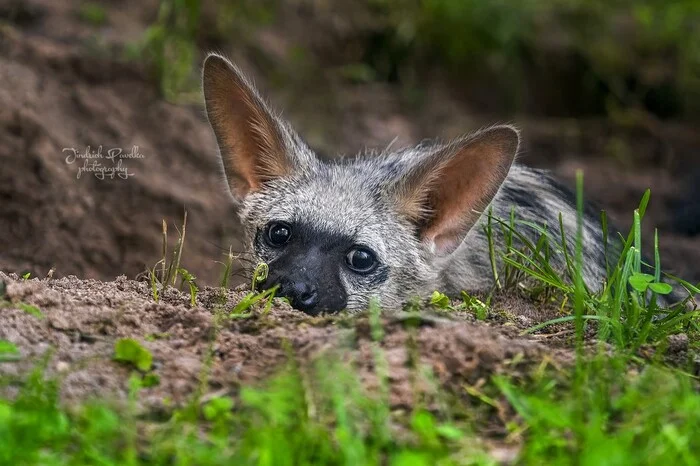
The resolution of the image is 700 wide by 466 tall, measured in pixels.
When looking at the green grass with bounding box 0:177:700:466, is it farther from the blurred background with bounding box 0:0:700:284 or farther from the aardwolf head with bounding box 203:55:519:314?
the blurred background with bounding box 0:0:700:284

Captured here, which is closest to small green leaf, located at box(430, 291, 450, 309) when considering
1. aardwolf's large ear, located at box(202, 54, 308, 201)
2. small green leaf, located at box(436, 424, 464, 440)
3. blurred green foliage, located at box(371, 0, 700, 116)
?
small green leaf, located at box(436, 424, 464, 440)

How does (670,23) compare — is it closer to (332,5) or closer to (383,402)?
(332,5)

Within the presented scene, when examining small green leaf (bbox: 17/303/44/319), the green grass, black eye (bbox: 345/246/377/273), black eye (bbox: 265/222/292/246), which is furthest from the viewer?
black eye (bbox: 265/222/292/246)

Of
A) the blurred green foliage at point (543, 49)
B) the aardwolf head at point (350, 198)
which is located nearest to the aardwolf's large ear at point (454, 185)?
the aardwolf head at point (350, 198)

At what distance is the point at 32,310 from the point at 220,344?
23.7 inches

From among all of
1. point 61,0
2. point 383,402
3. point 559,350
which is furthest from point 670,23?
point 383,402

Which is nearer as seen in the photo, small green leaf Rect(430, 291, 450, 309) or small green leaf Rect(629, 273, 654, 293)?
small green leaf Rect(629, 273, 654, 293)

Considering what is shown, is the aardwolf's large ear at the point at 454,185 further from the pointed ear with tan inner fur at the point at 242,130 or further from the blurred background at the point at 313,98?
the blurred background at the point at 313,98

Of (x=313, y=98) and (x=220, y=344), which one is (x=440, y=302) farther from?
(x=313, y=98)

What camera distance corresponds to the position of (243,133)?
5113mm

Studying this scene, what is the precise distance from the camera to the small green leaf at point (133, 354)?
2.97 m

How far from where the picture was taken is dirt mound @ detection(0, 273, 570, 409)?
2908mm

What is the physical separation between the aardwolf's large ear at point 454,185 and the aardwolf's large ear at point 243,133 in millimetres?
654

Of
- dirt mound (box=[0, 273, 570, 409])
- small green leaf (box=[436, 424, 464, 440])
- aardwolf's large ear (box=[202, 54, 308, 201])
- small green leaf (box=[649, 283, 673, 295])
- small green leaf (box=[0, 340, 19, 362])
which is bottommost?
small green leaf (box=[436, 424, 464, 440])
